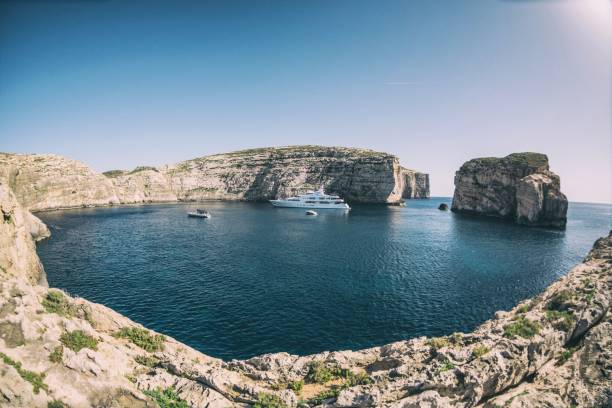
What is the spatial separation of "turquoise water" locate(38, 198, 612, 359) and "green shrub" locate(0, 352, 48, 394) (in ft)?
56.9

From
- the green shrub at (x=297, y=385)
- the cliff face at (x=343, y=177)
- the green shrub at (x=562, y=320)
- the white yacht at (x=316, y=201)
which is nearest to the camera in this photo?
the green shrub at (x=297, y=385)

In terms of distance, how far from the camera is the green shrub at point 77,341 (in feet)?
48.0

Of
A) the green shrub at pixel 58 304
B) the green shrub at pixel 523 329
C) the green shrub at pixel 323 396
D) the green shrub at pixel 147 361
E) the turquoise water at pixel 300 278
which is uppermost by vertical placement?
the green shrub at pixel 58 304

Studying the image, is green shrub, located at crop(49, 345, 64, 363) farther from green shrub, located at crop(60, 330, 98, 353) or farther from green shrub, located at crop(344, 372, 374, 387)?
green shrub, located at crop(344, 372, 374, 387)

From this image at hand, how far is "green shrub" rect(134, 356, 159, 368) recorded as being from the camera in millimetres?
17094

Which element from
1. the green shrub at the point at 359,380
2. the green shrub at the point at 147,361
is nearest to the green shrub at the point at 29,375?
the green shrub at the point at 147,361

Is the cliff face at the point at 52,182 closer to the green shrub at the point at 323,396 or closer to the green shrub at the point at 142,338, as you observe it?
the green shrub at the point at 142,338

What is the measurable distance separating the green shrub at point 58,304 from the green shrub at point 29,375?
6.18 metres

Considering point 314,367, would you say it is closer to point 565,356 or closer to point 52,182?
point 565,356

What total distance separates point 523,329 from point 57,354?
2481 centimetres

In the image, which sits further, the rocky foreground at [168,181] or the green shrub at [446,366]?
the rocky foreground at [168,181]

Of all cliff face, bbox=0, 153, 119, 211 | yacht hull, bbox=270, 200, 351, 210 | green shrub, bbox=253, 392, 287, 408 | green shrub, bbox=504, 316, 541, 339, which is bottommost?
green shrub, bbox=253, 392, 287, 408

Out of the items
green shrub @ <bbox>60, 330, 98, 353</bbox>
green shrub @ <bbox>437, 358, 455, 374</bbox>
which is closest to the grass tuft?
green shrub @ <bbox>437, 358, 455, 374</bbox>

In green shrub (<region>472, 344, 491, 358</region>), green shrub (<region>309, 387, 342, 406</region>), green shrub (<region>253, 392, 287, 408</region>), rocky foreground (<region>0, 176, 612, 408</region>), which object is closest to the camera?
rocky foreground (<region>0, 176, 612, 408</region>)
